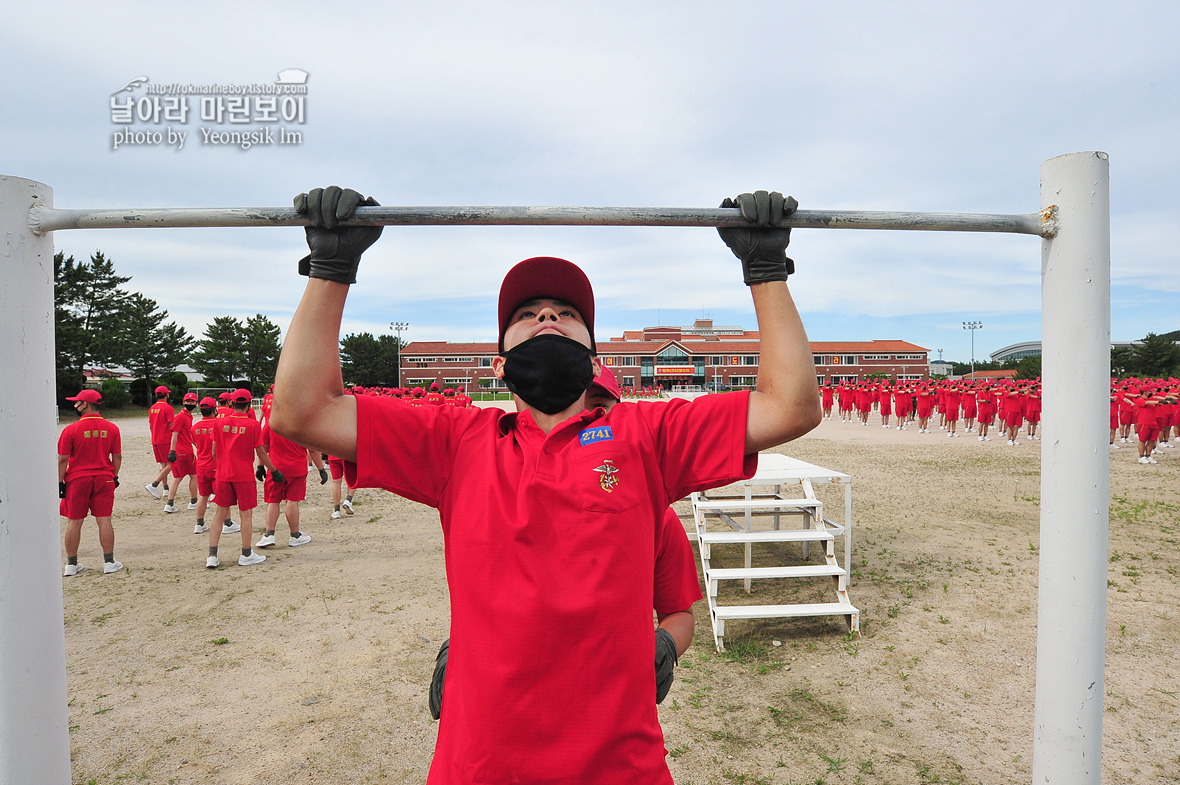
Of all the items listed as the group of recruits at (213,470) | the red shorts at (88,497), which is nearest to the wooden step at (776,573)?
the group of recruits at (213,470)

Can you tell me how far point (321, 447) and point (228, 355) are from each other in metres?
68.5

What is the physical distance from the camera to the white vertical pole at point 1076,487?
5.59ft

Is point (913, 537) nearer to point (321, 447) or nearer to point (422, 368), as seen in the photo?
point (321, 447)

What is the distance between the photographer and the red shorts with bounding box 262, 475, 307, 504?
774 centimetres

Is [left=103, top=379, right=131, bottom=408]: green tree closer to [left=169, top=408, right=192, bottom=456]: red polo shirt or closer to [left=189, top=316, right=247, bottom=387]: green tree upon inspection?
[left=189, top=316, right=247, bottom=387]: green tree

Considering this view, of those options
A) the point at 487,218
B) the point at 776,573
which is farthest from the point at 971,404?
the point at 487,218

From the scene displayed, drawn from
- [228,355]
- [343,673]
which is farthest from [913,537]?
[228,355]

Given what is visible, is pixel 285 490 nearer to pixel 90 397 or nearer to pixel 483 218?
pixel 90 397

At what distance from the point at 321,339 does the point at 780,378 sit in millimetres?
1259

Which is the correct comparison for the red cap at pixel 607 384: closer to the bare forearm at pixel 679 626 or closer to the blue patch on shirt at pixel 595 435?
the blue patch on shirt at pixel 595 435

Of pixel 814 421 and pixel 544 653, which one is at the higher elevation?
pixel 814 421

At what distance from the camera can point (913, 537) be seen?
26.2 ft

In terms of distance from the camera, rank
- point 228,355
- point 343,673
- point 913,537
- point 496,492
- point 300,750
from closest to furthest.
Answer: point 496,492, point 300,750, point 343,673, point 913,537, point 228,355

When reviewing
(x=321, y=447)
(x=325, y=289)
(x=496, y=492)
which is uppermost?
(x=325, y=289)
